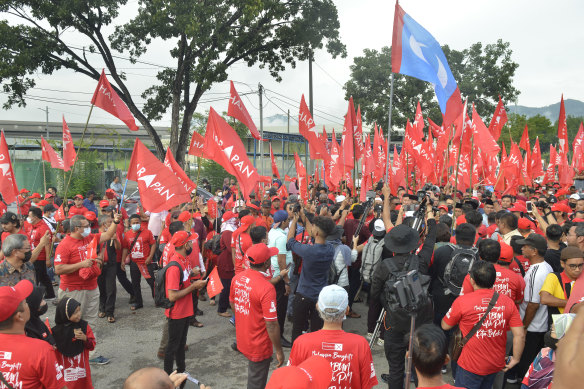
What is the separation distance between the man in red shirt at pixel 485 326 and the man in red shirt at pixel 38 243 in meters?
6.38

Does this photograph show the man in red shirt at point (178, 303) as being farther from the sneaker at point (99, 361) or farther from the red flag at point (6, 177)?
the red flag at point (6, 177)

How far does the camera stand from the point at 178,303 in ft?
14.9

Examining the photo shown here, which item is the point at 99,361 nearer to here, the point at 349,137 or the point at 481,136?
the point at 349,137

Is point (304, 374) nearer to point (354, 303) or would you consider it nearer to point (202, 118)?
point (354, 303)

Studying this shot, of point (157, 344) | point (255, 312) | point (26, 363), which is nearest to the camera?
point (26, 363)

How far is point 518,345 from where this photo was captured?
3.56 meters

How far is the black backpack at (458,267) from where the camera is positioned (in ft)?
14.7

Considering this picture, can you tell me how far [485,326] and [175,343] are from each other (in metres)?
3.11

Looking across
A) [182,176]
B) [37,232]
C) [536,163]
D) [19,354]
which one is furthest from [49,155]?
[536,163]

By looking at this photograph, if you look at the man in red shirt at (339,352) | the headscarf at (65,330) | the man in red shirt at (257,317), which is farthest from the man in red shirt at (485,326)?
the headscarf at (65,330)

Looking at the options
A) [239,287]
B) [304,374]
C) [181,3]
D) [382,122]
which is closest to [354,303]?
[239,287]

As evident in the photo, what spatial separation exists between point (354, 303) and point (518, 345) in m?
4.54

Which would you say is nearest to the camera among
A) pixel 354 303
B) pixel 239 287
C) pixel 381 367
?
pixel 239 287

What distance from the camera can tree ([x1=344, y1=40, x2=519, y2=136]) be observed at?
31.7 m
